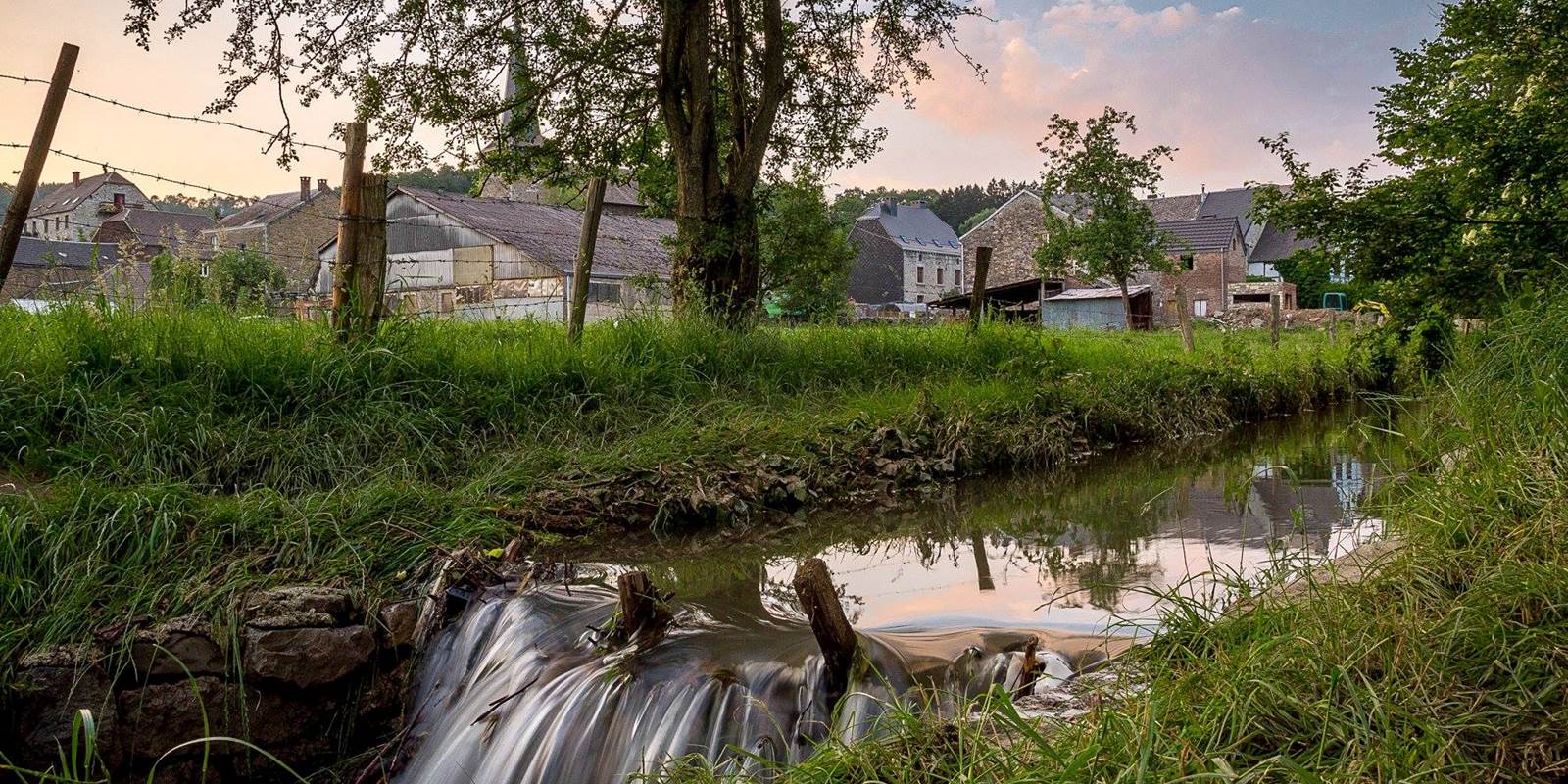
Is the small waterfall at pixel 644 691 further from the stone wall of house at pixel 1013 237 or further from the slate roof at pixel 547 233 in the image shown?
the stone wall of house at pixel 1013 237

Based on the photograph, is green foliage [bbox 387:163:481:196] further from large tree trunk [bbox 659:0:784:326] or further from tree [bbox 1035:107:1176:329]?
tree [bbox 1035:107:1176:329]

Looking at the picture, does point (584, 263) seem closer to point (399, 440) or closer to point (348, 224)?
point (348, 224)

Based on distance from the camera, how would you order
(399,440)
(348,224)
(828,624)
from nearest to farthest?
(828,624), (399,440), (348,224)

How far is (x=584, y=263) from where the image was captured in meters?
9.20

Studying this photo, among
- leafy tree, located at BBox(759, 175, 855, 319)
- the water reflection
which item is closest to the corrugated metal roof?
leafy tree, located at BBox(759, 175, 855, 319)

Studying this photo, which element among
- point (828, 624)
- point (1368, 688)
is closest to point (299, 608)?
point (828, 624)

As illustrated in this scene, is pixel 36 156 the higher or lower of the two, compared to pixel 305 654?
higher

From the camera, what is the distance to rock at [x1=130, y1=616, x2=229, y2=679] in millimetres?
4039

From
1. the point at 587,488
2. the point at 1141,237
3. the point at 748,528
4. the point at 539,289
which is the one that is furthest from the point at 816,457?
the point at 539,289

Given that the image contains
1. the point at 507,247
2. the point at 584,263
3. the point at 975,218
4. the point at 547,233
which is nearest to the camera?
the point at 584,263

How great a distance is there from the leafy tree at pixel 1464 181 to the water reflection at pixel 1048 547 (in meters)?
1.57

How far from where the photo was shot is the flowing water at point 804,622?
3.58 m

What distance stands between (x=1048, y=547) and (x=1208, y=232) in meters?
56.2

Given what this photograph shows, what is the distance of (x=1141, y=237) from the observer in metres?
A: 27.1
